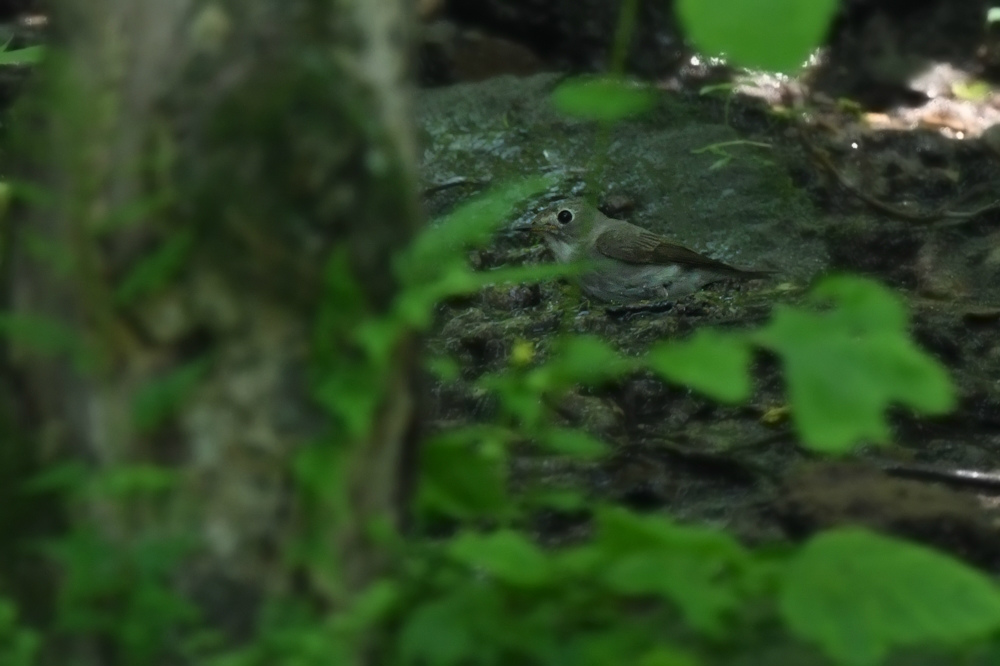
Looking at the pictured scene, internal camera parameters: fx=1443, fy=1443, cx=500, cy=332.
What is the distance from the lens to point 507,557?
72.0 inches

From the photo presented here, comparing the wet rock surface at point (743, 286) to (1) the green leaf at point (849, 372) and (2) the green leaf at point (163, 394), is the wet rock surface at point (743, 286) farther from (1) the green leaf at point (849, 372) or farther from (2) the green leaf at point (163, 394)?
(2) the green leaf at point (163, 394)

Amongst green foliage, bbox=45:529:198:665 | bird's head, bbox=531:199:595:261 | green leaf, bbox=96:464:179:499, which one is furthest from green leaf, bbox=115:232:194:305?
bird's head, bbox=531:199:595:261

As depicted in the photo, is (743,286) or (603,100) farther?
(743,286)

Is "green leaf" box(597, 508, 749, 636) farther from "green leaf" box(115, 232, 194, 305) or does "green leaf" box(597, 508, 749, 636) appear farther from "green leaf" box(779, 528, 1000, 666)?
"green leaf" box(115, 232, 194, 305)

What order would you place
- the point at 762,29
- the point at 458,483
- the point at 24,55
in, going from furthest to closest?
1. the point at 24,55
2. the point at 458,483
3. the point at 762,29

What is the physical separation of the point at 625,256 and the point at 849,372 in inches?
234

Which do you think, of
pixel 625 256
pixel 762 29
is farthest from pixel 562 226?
pixel 762 29

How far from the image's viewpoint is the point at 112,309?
188cm

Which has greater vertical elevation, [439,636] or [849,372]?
[849,372]

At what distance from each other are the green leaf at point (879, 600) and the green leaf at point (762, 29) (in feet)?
2.15

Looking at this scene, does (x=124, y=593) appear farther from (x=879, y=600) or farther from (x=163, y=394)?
(x=879, y=600)

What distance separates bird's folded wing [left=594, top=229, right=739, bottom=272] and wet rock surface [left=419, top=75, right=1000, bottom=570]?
118 millimetres

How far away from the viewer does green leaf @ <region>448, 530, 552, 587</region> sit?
1.82 meters

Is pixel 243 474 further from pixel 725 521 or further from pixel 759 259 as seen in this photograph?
pixel 759 259
